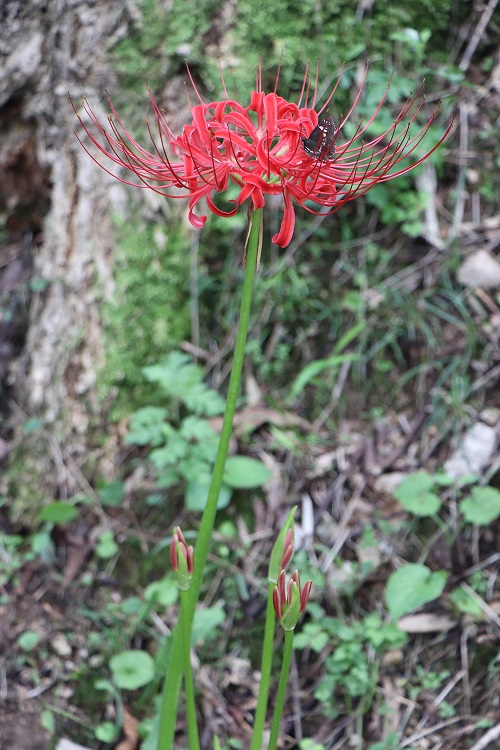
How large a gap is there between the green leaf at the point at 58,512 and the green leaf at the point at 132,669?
0.57 metres

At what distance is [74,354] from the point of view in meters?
2.80

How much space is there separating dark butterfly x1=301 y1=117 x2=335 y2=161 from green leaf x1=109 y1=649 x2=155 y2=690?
62.5 inches

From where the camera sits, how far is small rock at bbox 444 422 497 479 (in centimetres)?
243

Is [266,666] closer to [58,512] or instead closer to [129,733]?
[129,733]

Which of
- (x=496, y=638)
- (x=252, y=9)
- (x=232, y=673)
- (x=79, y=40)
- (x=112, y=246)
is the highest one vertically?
(x=252, y=9)

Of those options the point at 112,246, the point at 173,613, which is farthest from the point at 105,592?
the point at 112,246

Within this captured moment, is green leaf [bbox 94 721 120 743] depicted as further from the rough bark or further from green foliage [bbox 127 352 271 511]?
the rough bark

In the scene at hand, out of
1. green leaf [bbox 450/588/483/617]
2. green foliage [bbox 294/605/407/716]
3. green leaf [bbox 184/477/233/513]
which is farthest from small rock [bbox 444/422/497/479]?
green leaf [bbox 184/477/233/513]

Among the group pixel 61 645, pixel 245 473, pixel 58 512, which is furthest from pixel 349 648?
pixel 58 512

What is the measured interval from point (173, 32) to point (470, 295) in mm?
1503

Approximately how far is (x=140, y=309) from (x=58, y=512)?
0.80 metres

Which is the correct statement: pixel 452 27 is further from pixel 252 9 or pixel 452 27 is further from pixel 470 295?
pixel 470 295

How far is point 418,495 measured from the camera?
7.48 feet

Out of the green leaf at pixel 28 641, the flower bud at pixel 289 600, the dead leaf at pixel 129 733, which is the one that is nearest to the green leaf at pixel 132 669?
the dead leaf at pixel 129 733
